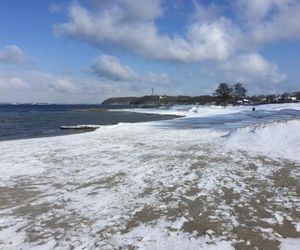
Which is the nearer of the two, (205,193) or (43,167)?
(205,193)

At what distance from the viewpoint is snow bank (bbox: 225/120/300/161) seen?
15961 mm

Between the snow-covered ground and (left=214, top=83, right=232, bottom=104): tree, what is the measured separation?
131 m

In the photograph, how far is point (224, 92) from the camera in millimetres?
144875

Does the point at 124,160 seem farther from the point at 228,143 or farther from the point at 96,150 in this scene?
the point at 228,143

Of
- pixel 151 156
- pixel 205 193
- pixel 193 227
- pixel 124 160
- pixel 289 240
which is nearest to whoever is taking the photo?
pixel 289 240

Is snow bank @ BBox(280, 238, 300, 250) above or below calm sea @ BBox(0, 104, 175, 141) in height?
above

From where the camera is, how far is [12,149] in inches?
728

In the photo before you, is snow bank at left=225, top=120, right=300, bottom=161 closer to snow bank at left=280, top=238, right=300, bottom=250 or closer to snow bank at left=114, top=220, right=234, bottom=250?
snow bank at left=280, top=238, right=300, bottom=250

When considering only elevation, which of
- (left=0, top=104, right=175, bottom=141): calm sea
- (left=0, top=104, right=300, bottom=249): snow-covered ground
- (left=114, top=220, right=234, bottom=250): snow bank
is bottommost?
(left=0, top=104, right=175, bottom=141): calm sea

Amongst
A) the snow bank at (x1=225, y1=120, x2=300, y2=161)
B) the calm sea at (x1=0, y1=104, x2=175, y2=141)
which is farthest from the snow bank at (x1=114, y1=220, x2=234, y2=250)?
the calm sea at (x1=0, y1=104, x2=175, y2=141)

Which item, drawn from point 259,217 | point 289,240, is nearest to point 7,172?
point 259,217

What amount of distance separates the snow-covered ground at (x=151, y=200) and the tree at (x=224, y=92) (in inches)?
5177

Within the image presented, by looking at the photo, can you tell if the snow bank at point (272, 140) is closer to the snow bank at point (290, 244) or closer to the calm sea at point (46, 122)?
the snow bank at point (290, 244)

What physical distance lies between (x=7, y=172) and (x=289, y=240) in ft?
31.9
